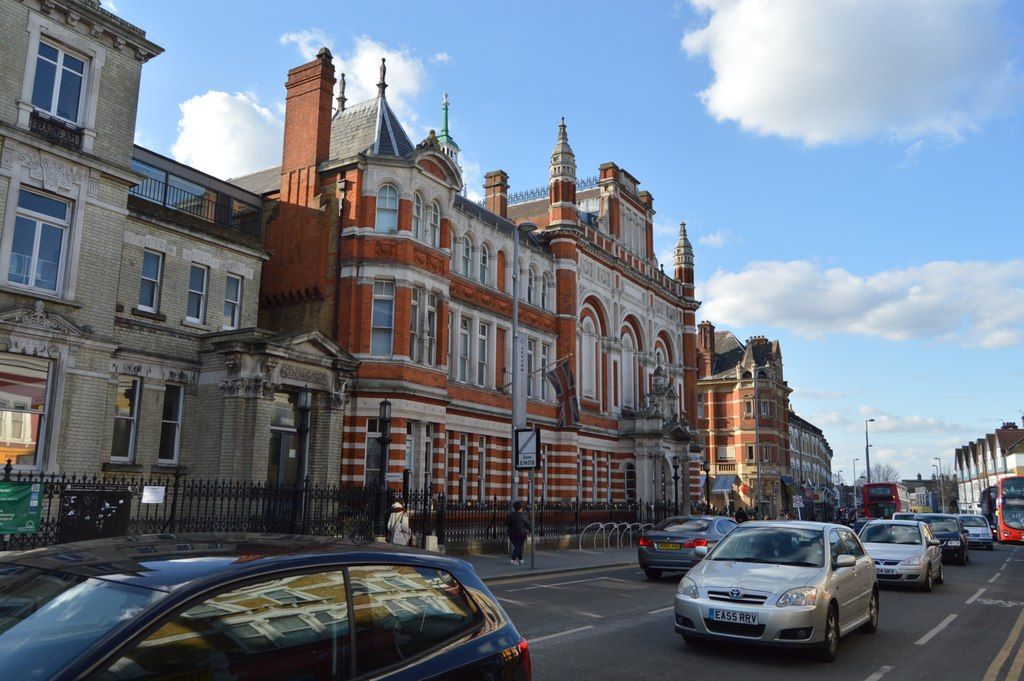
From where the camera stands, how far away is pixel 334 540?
436cm

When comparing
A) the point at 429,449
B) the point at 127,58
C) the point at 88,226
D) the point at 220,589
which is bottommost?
the point at 220,589

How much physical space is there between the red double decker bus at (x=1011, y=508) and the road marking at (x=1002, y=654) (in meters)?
34.2

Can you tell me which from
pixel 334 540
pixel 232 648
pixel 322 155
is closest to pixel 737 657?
pixel 334 540

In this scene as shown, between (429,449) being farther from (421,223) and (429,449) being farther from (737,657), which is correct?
(737,657)

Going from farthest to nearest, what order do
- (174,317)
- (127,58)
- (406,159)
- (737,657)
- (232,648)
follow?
(406,159) → (174,317) → (127,58) → (737,657) → (232,648)

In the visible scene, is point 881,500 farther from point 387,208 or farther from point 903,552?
point 387,208

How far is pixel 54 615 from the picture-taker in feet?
10.4

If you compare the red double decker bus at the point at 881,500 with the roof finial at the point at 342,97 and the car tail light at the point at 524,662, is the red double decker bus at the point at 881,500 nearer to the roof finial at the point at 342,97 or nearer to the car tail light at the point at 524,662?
the roof finial at the point at 342,97

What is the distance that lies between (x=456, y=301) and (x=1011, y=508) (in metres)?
31.9

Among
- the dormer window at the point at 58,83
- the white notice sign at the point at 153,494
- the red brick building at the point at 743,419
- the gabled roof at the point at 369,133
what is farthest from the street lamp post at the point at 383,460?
the red brick building at the point at 743,419

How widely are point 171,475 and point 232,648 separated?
21.2 meters

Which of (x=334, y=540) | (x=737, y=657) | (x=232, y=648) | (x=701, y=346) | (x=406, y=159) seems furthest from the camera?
(x=701, y=346)

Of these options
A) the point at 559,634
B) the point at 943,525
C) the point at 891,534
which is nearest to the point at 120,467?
the point at 559,634

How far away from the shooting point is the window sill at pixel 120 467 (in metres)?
21.0
